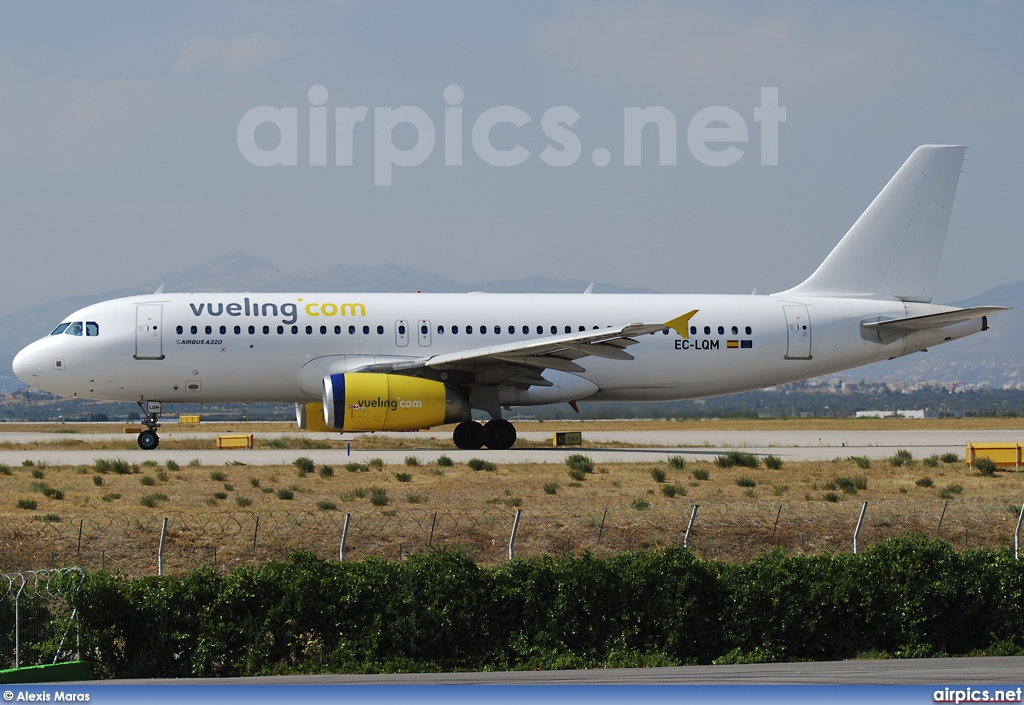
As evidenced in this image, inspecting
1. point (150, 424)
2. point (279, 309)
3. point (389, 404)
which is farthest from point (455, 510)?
point (150, 424)

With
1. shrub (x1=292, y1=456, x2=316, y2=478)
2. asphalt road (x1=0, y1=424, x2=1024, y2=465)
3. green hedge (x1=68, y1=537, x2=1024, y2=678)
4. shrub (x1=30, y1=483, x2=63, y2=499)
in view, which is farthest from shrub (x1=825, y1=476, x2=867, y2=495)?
shrub (x1=30, y1=483, x2=63, y2=499)

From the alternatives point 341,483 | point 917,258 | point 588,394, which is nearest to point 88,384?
point 341,483

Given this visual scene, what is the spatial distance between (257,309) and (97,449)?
890 cm

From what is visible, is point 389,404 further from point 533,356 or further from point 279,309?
point 279,309

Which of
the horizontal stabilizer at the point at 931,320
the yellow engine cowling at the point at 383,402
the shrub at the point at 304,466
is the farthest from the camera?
the horizontal stabilizer at the point at 931,320

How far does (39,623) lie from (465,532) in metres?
6.85

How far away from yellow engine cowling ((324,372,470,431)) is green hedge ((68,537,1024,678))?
574 inches

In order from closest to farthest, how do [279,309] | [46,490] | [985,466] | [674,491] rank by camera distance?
1. [46,490]
2. [674,491]
3. [985,466]
4. [279,309]

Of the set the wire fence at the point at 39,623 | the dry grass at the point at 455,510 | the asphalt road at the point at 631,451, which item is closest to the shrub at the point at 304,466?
the dry grass at the point at 455,510

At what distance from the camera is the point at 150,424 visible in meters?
33.8

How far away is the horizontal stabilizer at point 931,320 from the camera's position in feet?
109

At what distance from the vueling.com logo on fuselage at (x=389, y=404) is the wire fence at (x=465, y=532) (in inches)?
347

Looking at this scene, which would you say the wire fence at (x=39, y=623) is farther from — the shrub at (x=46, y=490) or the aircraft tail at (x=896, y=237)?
the aircraft tail at (x=896, y=237)

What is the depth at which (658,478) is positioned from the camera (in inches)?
1025
